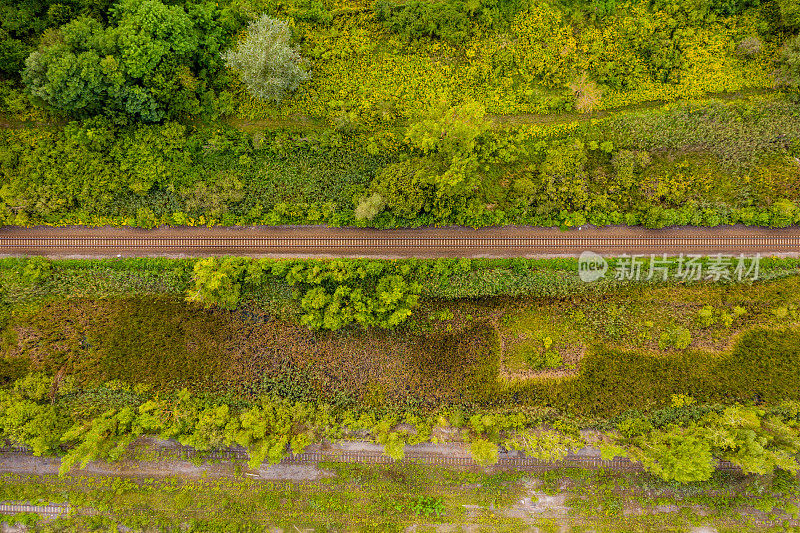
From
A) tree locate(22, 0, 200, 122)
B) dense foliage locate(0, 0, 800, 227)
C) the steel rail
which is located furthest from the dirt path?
tree locate(22, 0, 200, 122)

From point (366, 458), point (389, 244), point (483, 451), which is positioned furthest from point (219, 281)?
point (483, 451)

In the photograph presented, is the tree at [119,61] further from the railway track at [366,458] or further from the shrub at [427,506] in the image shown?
the shrub at [427,506]

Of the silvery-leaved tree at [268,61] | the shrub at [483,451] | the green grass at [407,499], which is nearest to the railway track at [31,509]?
the green grass at [407,499]

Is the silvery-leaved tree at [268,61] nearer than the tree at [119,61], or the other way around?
the tree at [119,61]

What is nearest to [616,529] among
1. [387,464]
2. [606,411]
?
[606,411]

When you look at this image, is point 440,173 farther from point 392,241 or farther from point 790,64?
point 790,64

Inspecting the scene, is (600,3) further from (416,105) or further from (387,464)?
(387,464)
